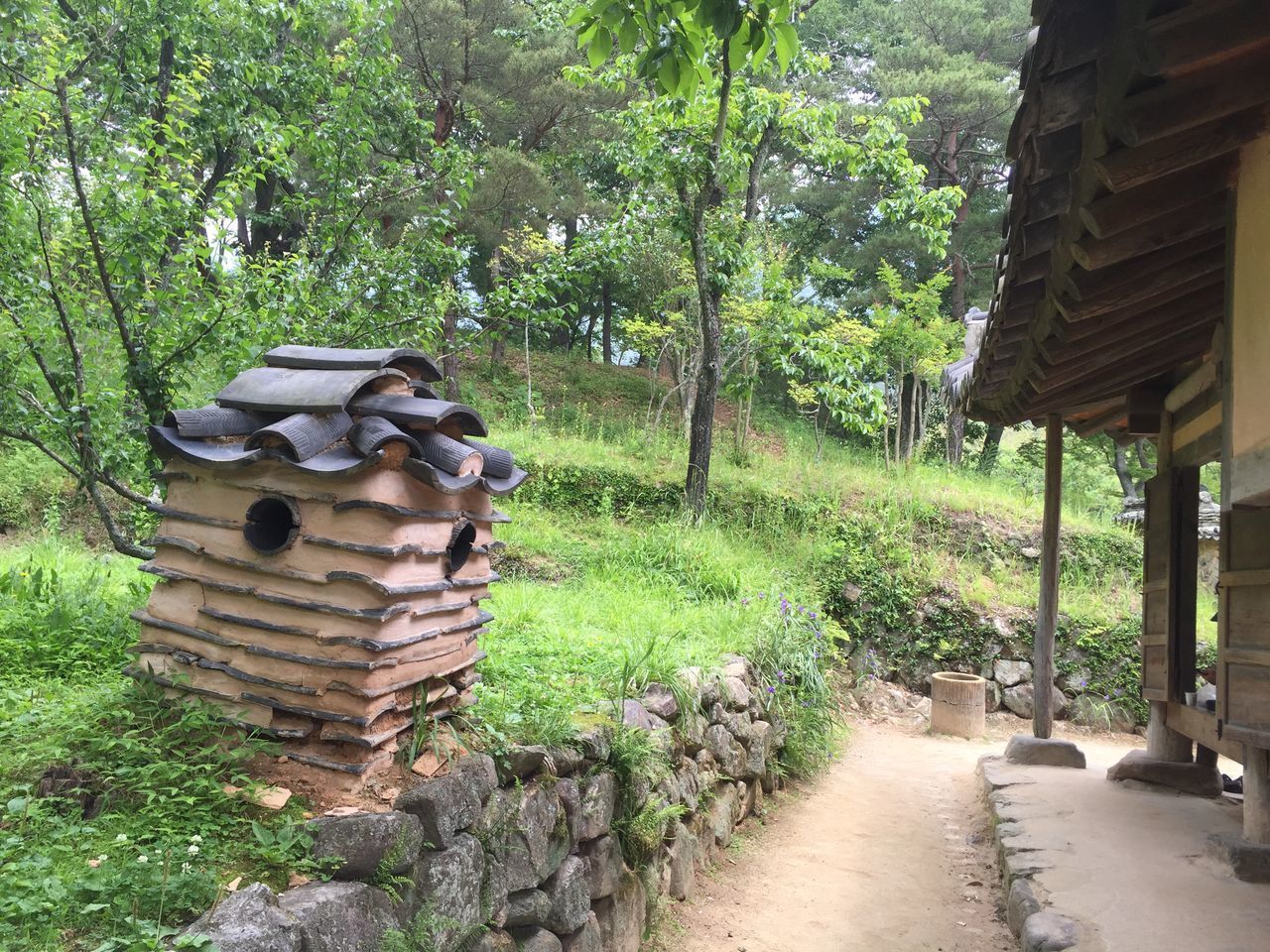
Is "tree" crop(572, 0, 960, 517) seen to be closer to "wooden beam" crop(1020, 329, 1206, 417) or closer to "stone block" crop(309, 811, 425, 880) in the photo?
"wooden beam" crop(1020, 329, 1206, 417)

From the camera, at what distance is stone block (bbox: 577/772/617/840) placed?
147 inches

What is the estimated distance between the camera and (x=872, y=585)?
10.4 metres

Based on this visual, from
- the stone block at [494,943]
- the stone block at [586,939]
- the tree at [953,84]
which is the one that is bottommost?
the stone block at [586,939]

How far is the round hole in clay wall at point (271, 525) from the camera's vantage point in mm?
2793

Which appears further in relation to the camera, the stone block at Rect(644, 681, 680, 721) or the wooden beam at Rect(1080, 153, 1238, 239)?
the stone block at Rect(644, 681, 680, 721)

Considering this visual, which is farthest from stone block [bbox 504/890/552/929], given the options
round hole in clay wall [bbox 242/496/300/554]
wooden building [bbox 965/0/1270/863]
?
wooden building [bbox 965/0/1270/863]

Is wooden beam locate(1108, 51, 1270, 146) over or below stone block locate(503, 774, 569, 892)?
over

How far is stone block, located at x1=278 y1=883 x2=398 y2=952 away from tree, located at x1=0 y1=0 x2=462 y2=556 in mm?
2510

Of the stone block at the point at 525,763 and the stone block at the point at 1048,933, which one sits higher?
the stone block at the point at 525,763

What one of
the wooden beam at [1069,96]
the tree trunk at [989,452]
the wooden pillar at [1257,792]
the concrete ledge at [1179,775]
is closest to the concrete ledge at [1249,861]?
the wooden pillar at [1257,792]

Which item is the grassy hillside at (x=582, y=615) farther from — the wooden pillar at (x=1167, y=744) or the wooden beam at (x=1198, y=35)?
the wooden beam at (x=1198, y=35)

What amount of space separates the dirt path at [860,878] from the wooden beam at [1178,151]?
3.98 meters

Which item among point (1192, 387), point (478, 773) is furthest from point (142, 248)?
point (1192, 387)

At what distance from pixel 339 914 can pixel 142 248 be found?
3347 mm
